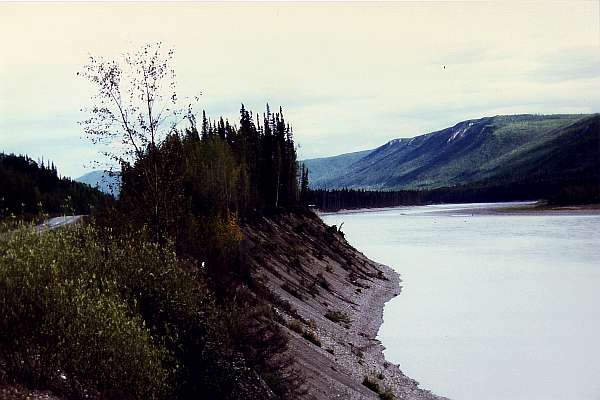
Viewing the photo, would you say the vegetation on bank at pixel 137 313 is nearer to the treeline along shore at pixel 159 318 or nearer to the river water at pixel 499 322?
the treeline along shore at pixel 159 318

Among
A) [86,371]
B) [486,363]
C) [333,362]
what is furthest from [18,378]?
[486,363]

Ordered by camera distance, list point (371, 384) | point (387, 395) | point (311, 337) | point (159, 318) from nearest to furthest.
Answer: point (159, 318) < point (387, 395) < point (371, 384) < point (311, 337)

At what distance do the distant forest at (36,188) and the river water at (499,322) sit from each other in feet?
169

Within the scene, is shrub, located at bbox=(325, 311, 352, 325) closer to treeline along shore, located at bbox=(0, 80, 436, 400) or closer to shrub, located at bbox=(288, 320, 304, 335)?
treeline along shore, located at bbox=(0, 80, 436, 400)

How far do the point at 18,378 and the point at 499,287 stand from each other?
150ft

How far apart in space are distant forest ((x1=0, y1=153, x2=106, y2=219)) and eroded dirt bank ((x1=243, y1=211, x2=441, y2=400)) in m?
44.6

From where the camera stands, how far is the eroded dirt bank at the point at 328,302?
2214cm

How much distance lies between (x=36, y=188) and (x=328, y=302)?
79.0m

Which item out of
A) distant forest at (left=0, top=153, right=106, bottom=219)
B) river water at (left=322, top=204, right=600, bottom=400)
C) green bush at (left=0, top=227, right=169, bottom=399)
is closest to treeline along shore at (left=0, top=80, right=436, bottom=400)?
green bush at (left=0, top=227, right=169, bottom=399)

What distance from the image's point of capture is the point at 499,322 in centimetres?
3806

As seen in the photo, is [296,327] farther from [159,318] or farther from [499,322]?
[499,322]

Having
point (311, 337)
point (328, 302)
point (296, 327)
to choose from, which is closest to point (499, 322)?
point (328, 302)

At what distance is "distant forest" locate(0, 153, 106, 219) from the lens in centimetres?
8946

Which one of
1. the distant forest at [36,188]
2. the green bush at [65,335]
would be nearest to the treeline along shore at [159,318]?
the green bush at [65,335]
